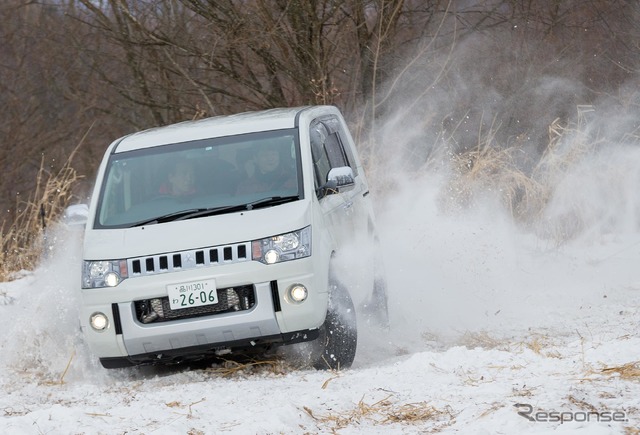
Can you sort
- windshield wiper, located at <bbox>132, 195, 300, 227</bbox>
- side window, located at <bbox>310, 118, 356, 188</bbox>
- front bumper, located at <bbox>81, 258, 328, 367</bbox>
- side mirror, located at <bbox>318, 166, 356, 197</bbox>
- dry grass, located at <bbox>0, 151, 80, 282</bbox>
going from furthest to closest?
1. dry grass, located at <bbox>0, 151, 80, 282</bbox>
2. side window, located at <bbox>310, 118, 356, 188</bbox>
3. side mirror, located at <bbox>318, 166, 356, 197</bbox>
4. windshield wiper, located at <bbox>132, 195, 300, 227</bbox>
5. front bumper, located at <bbox>81, 258, 328, 367</bbox>

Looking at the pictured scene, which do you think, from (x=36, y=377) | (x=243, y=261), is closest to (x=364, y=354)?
(x=243, y=261)

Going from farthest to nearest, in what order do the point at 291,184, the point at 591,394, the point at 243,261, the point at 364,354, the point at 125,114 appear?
the point at 125,114, the point at 364,354, the point at 291,184, the point at 243,261, the point at 591,394

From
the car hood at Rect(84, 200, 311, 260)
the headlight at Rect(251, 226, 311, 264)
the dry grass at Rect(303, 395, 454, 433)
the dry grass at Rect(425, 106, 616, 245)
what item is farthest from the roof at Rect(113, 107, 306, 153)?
the dry grass at Rect(425, 106, 616, 245)

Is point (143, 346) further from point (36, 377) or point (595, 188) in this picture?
point (595, 188)

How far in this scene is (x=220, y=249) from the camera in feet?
23.1

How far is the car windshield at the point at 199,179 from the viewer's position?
759cm

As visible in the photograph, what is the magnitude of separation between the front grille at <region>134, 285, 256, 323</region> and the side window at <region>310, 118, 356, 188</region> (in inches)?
45.8

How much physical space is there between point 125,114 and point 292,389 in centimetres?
1353

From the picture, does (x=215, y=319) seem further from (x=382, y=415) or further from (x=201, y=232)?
(x=382, y=415)

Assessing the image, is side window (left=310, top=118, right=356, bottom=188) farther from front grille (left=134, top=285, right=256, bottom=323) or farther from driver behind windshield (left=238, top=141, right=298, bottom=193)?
front grille (left=134, top=285, right=256, bottom=323)

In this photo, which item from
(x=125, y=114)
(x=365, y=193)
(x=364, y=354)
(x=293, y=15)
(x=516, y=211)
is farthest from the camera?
(x=125, y=114)

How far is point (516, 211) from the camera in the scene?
1420 centimetres

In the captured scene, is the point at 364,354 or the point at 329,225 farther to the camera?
the point at 364,354

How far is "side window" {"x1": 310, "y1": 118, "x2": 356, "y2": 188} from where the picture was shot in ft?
26.6
